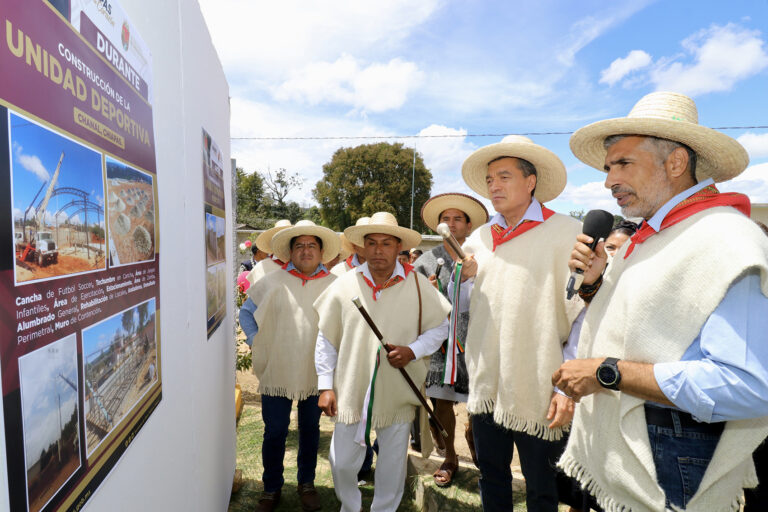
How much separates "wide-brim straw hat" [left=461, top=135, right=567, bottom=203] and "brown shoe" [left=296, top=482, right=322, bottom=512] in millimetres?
2716

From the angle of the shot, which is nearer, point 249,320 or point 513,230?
point 513,230

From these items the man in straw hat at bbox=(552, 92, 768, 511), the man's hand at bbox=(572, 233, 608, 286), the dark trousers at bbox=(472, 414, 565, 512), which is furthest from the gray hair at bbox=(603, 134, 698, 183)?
the dark trousers at bbox=(472, 414, 565, 512)

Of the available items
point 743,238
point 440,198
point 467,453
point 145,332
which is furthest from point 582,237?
point 467,453

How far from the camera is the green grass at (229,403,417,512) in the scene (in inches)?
141

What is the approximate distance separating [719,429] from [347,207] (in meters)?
33.0

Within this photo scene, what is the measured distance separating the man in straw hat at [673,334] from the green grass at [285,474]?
2.42 m

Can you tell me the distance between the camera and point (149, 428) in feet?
4.84

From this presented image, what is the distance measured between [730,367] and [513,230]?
4.43 feet

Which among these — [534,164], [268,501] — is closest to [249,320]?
[268,501]

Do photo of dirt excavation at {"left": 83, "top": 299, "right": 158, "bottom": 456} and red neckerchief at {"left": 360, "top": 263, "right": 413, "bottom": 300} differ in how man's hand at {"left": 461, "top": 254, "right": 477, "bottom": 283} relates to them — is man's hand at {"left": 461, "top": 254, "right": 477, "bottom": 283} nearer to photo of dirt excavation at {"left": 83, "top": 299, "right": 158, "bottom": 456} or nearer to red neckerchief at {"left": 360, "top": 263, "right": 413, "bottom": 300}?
red neckerchief at {"left": 360, "top": 263, "right": 413, "bottom": 300}

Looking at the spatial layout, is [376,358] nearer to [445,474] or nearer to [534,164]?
[445,474]

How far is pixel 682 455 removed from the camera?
4.93ft

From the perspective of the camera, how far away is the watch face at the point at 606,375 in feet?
5.02

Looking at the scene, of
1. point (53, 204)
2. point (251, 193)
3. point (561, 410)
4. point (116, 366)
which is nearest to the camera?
point (53, 204)
